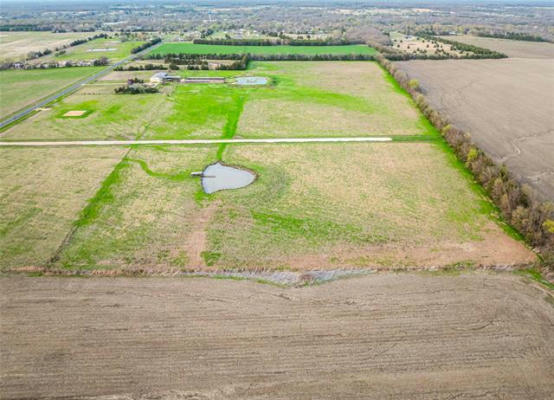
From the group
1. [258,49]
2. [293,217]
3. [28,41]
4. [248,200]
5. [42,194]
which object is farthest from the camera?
[28,41]

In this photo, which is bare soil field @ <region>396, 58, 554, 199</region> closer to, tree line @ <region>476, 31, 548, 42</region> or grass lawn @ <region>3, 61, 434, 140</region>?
grass lawn @ <region>3, 61, 434, 140</region>

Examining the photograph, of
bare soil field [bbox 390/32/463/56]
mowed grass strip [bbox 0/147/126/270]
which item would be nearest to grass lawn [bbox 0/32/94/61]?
mowed grass strip [bbox 0/147/126/270]

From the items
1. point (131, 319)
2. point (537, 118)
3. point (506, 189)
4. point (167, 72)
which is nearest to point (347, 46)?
point (167, 72)

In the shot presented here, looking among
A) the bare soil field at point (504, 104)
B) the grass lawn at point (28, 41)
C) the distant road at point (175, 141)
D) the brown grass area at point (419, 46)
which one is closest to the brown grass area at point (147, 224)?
the distant road at point (175, 141)

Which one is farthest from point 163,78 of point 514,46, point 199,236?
point 514,46

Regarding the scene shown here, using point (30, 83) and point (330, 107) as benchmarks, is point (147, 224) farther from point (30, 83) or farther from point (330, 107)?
point (30, 83)

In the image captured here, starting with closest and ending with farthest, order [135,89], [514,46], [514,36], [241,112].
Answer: [241,112] < [135,89] < [514,46] < [514,36]
